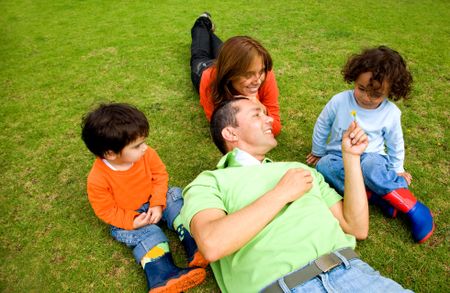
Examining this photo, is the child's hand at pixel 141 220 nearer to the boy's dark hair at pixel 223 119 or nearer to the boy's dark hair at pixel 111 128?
the boy's dark hair at pixel 111 128

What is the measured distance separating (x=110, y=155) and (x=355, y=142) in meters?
1.65

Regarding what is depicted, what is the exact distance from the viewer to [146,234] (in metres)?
2.54

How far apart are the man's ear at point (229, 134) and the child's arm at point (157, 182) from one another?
75 cm

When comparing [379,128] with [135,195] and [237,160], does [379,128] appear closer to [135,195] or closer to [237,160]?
[237,160]

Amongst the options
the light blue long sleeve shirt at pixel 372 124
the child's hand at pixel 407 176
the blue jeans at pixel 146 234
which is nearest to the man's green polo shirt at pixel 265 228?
the blue jeans at pixel 146 234

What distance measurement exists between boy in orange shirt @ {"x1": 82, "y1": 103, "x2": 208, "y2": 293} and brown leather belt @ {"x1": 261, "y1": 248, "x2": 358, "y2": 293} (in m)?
0.79

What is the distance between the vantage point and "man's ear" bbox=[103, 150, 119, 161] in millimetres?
2374

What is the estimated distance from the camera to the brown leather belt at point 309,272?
5.32 feet

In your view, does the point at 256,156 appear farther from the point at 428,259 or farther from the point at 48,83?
the point at 48,83

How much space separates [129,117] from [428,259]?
2.38 m

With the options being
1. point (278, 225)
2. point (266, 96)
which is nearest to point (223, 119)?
point (278, 225)

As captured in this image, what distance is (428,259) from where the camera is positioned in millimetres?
2432

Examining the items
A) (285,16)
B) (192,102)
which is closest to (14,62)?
(192,102)

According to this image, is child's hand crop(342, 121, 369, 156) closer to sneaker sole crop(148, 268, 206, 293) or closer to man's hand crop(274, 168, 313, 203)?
man's hand crop(274, 168, 313, 203)
